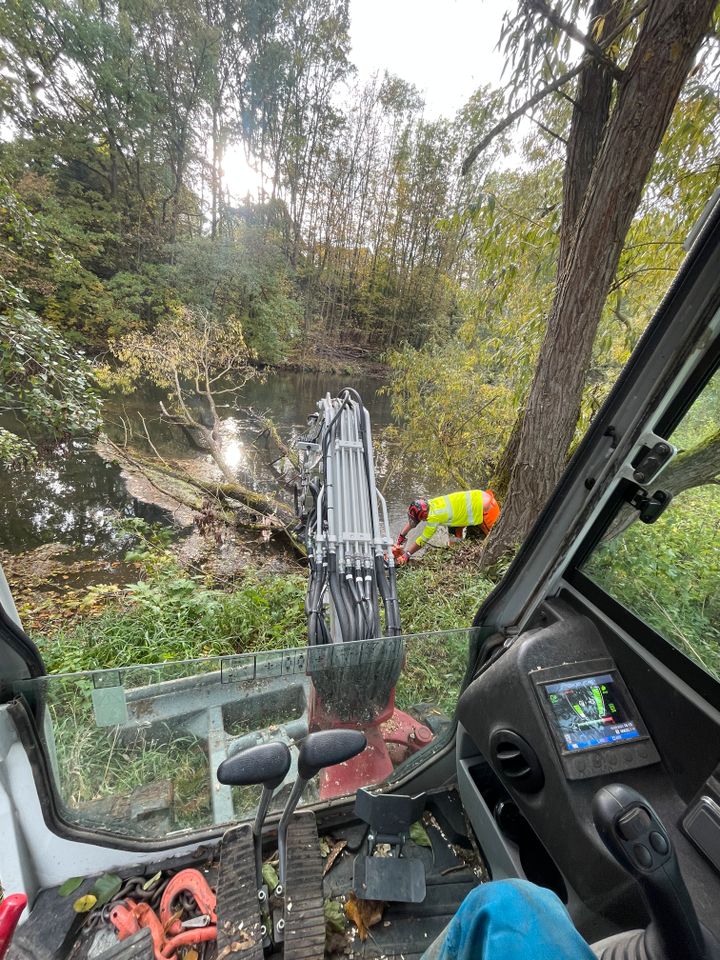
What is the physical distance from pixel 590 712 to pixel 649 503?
542 millimetres

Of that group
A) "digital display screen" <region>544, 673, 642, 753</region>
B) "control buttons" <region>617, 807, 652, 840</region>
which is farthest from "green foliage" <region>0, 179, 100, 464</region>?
"control buttons" <region>617, 807, 652, 840</region>

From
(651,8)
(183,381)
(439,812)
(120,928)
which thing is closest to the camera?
(120,928)

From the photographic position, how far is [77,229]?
34.3 feet

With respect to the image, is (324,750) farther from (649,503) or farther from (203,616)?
(203,616)

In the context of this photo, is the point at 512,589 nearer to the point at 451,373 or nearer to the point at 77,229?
the point at 451,373

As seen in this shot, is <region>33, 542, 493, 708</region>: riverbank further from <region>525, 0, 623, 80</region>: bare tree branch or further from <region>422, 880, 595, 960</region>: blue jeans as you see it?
<region>525, 0, 623, 80</region>: bare tree branch

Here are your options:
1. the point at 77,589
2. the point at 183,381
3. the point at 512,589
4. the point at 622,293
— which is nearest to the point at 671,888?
the point at 512,589

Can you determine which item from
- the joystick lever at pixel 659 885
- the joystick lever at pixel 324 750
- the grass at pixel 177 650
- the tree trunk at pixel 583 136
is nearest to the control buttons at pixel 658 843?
the joystick lever at pixel 659 885

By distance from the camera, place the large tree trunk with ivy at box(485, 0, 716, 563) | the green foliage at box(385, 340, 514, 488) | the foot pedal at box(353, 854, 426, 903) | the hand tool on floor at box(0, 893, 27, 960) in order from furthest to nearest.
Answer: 1. the green foliage at box(385, 340, 514, 488)
2. the large tree trunk with ivy at box(485, 0, 716, 563)
3. the foot pedal at box(353, 854, 426, 903)
4. the hand tool on floor at box(0, 893, 27, 960)

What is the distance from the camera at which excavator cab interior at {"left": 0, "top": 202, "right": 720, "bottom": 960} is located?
88 cm

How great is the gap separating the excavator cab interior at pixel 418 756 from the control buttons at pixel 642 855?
0.19 ft

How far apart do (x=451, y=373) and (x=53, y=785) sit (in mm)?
5724

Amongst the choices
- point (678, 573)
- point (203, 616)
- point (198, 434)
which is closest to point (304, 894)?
point (678, 573)

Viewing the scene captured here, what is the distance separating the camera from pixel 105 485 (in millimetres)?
6379
